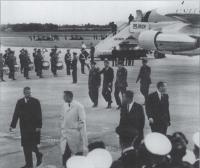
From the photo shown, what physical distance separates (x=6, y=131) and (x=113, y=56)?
17656mm

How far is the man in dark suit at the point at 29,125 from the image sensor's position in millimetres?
6812

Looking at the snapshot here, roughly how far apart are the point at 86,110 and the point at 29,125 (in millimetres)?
5049

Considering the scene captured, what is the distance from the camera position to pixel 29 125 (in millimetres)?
6867

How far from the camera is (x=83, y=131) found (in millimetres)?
6391

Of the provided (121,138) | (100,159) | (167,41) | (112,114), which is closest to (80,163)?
(100,159)

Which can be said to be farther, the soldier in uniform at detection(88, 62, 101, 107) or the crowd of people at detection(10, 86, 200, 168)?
the soldier in uniform at detection(88, 62, 101, 107)

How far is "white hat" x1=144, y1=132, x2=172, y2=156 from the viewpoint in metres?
2.57

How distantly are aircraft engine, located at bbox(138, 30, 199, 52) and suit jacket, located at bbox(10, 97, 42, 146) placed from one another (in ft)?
42.6

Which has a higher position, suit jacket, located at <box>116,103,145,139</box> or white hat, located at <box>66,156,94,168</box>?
white hat, located at <box>66,156,94,168</box>

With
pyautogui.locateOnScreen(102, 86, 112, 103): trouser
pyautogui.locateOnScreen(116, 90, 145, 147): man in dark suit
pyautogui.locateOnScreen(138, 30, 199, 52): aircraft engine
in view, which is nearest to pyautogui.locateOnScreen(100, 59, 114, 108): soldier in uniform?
pyautogui.locateOnScreen(102, 86, 112, 103): trouser

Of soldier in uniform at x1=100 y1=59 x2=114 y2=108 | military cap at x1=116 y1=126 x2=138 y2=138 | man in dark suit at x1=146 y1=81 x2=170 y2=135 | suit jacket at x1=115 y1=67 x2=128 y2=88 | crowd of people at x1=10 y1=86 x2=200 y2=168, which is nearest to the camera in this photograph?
crowd of people at x1=10 y1=86 x2=200 y2=168

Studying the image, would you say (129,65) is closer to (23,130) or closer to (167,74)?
(167,74)

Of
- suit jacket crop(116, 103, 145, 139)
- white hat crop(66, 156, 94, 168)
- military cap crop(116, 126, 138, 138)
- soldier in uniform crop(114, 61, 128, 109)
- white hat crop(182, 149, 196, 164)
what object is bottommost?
soldier in uniform crop(114, 61, 128, 109)

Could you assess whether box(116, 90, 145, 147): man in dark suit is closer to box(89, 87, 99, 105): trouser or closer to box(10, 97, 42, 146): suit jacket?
box(10, 97, 42, 146): suit jacket
